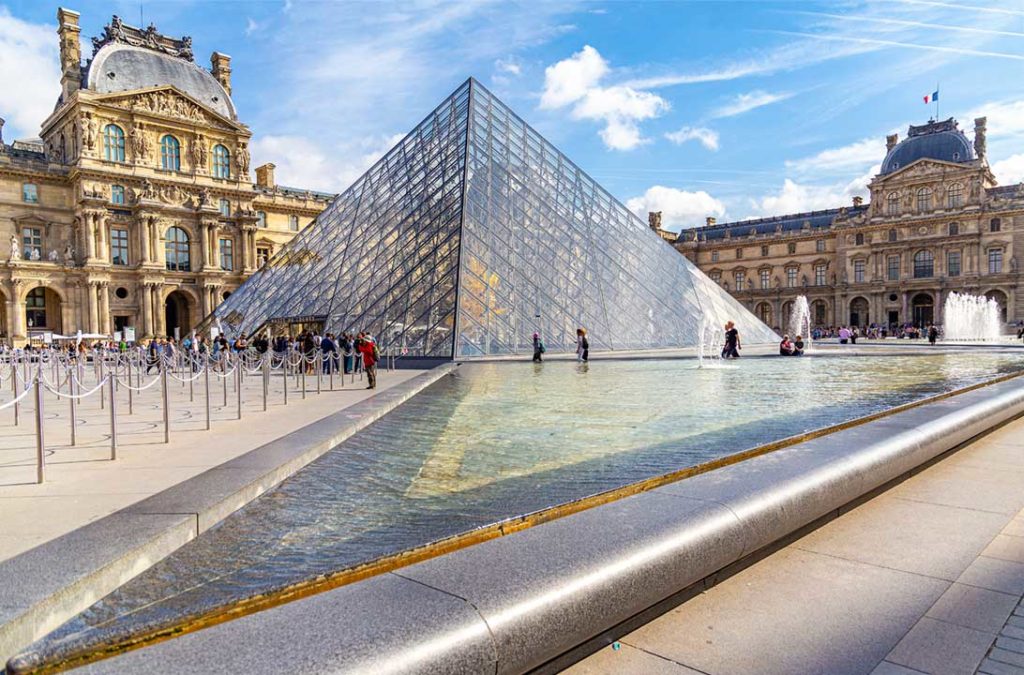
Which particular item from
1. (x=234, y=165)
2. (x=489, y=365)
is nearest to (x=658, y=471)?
(x=489, y=365)

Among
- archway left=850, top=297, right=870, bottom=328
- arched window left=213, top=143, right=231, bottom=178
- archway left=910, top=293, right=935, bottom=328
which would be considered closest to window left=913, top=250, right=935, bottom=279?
archway left=910, top=293, right=935, bottom=328

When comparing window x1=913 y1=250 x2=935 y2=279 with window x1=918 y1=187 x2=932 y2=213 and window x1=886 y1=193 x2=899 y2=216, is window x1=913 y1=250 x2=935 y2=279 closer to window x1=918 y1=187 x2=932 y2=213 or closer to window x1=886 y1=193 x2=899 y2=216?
window x1=918 y1=187 x2=932 y2=213

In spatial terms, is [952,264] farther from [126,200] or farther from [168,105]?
[126,200]

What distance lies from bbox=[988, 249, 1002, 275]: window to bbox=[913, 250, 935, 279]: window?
3.89 m

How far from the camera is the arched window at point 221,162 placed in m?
42.7

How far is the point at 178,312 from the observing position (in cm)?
4306

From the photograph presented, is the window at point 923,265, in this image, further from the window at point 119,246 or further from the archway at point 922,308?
the window at point 119,246

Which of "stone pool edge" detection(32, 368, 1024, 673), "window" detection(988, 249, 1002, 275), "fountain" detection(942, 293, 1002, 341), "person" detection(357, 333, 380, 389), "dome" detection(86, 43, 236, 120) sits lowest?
"stone pool edge" detection(32, 368, 1024, 673)

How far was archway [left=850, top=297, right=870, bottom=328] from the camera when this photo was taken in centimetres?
5934

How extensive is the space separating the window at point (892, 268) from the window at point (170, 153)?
57060 millimetres

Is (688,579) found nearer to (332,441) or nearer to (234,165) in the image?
(332,441)

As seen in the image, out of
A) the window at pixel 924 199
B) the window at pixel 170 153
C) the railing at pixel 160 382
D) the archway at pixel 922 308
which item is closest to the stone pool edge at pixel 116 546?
the railing at pixel 160 382

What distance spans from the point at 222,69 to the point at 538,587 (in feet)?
177

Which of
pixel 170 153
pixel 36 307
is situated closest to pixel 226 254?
pixel 170 153
